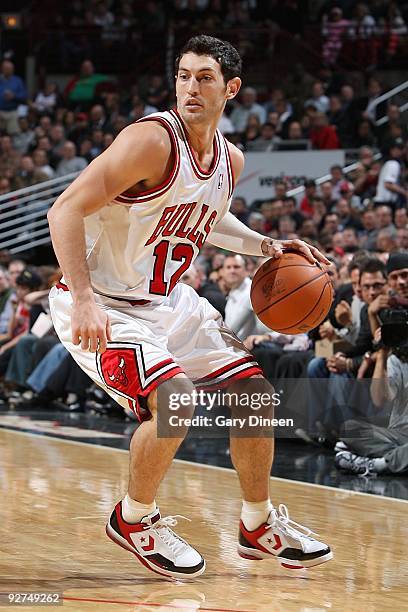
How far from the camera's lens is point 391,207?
443 inches

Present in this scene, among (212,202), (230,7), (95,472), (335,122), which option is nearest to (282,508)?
(212,202)

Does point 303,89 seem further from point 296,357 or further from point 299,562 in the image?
point 299,562

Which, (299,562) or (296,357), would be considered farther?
(296,357)

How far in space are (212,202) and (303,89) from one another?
468 inches

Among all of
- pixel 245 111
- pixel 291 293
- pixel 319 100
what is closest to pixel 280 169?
pixel 319 100

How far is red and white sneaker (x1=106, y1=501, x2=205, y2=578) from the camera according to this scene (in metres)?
3.73

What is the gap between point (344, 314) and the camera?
25.5ft

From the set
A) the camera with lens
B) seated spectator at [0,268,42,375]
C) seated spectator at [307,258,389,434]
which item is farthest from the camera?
seated spectator at [0,268,42,375]

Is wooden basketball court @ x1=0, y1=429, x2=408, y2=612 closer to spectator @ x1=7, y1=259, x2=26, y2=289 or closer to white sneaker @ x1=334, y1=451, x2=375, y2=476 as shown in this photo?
white sneaker @ x1=334, y1=451, x2=375, y2=476

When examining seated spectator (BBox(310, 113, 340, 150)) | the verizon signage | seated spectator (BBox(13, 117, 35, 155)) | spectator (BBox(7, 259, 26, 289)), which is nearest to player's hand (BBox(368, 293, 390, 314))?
spectator (BBox(7, 259, 26, 289))

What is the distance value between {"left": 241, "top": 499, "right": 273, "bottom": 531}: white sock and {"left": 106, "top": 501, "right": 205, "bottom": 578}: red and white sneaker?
27 centimetres

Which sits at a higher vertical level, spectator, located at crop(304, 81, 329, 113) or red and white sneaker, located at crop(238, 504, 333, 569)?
spectator, located at crop(304, 81, 329, 113)

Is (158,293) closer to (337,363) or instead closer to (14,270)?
(337,363)

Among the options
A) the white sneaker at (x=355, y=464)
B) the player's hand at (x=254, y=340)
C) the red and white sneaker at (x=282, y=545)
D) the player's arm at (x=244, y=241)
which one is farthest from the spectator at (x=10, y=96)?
the red and white sneaker at (x=282, y=545)
